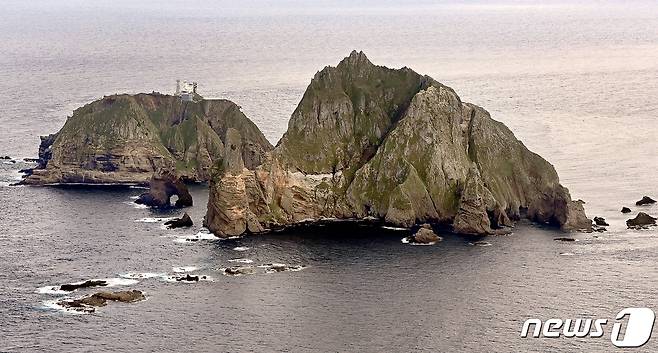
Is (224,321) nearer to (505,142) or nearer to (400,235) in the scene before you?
(400,235)

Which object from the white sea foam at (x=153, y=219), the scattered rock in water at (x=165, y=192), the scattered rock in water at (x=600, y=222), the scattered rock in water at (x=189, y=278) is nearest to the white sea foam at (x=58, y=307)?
the scattered rock in water at (x=189, y=278)

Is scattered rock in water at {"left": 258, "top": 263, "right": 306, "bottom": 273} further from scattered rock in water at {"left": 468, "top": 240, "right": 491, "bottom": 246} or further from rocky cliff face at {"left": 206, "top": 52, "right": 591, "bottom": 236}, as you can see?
scattered rock in water at {"left": 468, "top": 240, "right": 491, "bottom": 246}

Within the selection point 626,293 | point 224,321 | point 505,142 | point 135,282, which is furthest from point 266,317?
point 505,142

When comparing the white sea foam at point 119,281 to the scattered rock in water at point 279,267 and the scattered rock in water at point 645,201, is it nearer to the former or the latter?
the scattered rock in water at point 279,267

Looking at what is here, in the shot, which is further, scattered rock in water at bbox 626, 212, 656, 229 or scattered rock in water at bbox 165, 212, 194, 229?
scattered rock in water at bbox 165, 212, 194, 229

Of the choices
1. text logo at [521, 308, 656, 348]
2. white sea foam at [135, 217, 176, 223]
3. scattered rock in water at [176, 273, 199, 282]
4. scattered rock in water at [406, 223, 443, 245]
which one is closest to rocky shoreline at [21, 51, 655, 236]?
scattered rock in water at [406, 223, 443, 245]

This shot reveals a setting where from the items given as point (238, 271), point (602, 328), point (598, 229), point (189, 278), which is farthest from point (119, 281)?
point (598, 229)
